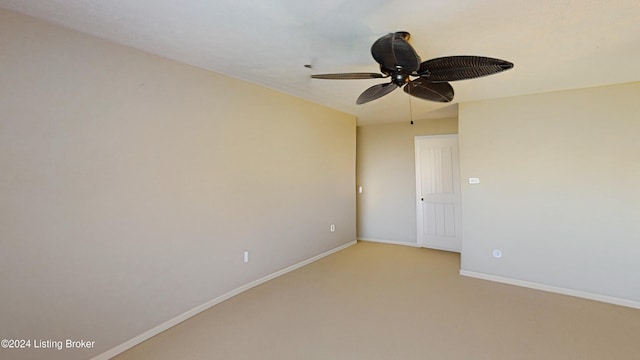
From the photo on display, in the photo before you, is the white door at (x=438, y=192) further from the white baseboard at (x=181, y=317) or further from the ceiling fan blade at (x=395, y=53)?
the ceiling fan blade at (x=395, y=53)

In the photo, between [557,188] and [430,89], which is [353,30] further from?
[557,188]

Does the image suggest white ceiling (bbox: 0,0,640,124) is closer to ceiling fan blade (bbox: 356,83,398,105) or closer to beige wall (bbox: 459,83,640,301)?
ceiling fan blade (bbox: 356,83,398,105)

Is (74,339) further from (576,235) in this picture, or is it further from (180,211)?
(576,235)

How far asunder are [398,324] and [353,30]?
2.53 meters

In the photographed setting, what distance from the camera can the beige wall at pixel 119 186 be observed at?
1.83 metres

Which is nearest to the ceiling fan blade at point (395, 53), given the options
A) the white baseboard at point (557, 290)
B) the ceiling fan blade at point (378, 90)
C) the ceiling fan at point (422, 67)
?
the ceiling fan at point (422, 67)

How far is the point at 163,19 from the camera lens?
193 cm

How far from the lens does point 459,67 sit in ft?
5.57

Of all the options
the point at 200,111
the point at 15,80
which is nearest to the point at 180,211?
the point at 200,111

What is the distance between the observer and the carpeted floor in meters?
2.21

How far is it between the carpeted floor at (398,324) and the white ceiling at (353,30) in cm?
243

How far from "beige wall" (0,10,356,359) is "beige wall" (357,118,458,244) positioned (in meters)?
2.72
